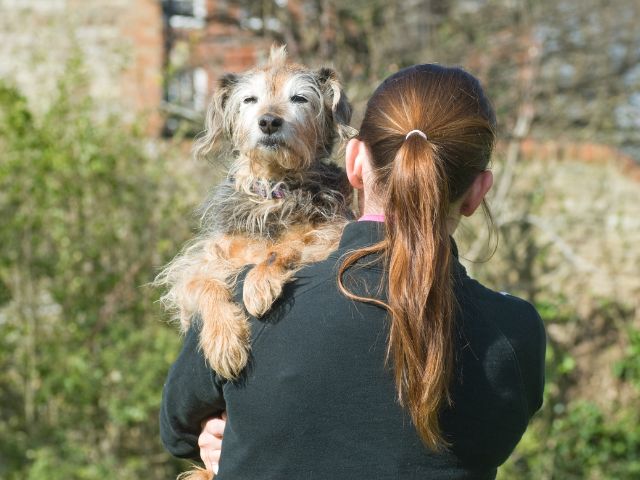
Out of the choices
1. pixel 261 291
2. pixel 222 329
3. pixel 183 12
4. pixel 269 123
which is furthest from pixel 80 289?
pixel 261 291

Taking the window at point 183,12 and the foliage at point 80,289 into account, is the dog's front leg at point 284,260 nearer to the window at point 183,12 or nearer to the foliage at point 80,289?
the foliage at point 80,289

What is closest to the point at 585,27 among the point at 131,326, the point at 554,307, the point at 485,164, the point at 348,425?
the point at 554,307

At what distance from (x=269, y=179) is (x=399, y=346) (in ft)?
4.51

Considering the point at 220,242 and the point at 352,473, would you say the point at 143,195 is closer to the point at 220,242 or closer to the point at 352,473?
the point at 220,242

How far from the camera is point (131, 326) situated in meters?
6.21

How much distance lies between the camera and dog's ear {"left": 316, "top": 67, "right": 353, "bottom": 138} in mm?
3094

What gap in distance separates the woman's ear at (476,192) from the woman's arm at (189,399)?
0.78m

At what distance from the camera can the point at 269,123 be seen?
301 centimetres

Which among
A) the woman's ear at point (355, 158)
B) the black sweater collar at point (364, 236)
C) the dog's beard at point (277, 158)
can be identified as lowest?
the dog's beard at point (277, 158)

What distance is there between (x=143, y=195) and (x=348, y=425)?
4.91 metres

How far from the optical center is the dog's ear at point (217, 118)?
3279mm

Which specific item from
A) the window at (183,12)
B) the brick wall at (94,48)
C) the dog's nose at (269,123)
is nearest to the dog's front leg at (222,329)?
the dog's nose at (269,123)

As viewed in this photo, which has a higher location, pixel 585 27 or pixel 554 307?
pixel 585 27

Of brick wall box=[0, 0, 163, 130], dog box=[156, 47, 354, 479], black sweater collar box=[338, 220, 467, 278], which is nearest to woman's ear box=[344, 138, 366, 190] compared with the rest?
black sweater collar box=[338, 220, 467, 278]
